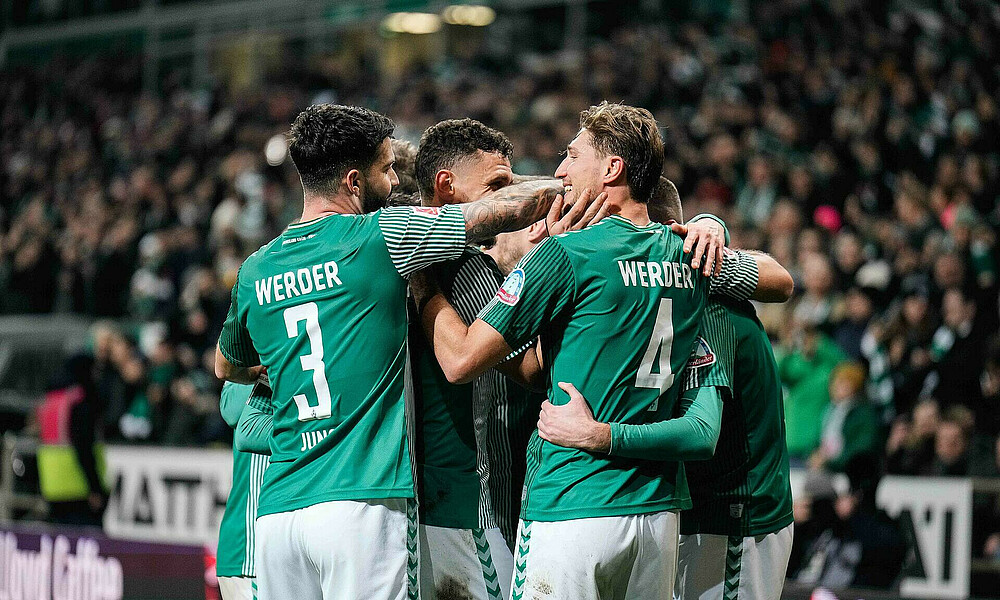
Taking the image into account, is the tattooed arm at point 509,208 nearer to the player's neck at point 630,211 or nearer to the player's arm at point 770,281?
the player's neck at point 630,211

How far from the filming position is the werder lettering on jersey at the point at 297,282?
3676mm

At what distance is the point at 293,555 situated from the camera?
12.0 ft

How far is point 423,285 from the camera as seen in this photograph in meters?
3.87

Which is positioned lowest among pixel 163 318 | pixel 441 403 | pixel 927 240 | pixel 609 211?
pixel 163 318

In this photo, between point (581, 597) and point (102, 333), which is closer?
point (581, 597)

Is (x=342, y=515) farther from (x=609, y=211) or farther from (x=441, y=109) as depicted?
(x=441, y=109)

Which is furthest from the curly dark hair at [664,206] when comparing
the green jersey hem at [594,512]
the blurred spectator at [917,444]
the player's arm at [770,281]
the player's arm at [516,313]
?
the blurred spectator at [917,444]

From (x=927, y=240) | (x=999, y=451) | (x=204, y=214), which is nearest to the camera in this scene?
(x=999, y=451)

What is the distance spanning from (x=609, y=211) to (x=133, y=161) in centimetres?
1807

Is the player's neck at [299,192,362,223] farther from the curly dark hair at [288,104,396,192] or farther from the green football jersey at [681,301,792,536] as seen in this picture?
the green football jersey at [681,301,792,536]

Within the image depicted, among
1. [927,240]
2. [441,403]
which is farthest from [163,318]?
[441,403]

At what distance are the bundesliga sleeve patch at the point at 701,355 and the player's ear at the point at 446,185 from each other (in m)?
1.02

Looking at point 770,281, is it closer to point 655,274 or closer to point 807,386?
point 655,274

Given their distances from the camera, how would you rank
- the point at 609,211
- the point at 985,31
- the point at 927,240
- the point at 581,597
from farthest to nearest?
the point at 985,31 < the point at 927,240 < the point at 609,211 < the point at 581,597
